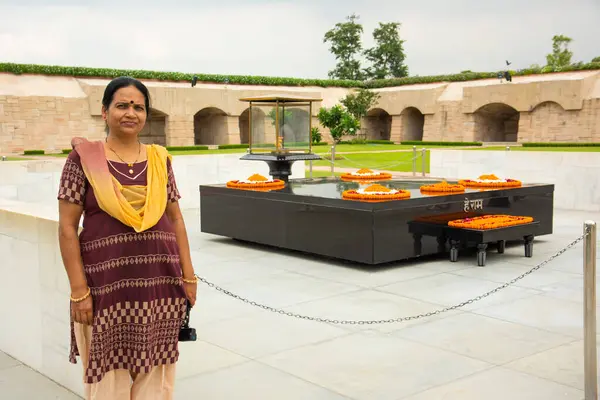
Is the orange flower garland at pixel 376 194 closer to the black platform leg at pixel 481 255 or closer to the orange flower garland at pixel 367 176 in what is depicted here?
the black platform leg at pixel 481 255

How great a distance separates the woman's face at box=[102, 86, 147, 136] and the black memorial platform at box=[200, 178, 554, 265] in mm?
4744

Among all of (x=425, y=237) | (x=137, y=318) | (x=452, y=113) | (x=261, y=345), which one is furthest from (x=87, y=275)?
(x=452, y=113)

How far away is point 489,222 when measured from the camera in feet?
25.7

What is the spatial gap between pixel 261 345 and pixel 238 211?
173 inches

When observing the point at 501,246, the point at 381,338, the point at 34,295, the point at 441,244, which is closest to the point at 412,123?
the point at 501,246

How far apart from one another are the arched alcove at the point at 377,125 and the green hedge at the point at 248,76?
1.74 metres

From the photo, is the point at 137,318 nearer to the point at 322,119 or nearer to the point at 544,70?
the point at 322,119

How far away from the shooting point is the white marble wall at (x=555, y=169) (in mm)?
12305

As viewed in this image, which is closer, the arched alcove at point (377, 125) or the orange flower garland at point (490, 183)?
the orange flower garland at point (490, 183)

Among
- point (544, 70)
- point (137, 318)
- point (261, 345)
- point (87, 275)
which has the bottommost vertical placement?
point (261, 345)

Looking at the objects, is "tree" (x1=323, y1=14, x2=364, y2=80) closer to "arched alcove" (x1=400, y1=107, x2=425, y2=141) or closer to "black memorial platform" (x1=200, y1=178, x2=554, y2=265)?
"arched alcove" (x1=400, y1=107, x2=425, y2=141)

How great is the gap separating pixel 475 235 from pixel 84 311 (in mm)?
5462

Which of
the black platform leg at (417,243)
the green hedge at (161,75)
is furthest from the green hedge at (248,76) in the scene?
the black platform leg at (417,243)

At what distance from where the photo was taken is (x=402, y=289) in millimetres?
6570
